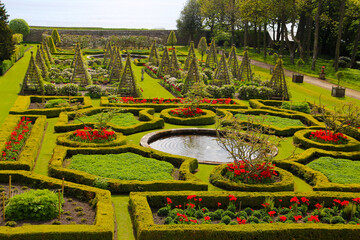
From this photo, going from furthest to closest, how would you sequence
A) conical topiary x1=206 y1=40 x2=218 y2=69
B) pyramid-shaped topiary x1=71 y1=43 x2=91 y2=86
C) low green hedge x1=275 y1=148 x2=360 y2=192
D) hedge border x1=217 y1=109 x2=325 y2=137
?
conical topiary x1=206 y1=40 x2=218 y2=69
pyramid-shaped topiary x1=71 y1=43 x2=91 y2=86
hedge border x1=217 y1=109 x2=325 y2=137
low green hedge x1=275 y1=148 x2=360 y2=192

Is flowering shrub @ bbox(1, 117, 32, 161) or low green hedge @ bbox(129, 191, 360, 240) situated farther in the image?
flowering shrub @ bbox(1, 117, 32, 161)

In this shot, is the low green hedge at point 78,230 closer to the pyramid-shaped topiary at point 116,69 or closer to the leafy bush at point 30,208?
the leafy bush at point 30,208

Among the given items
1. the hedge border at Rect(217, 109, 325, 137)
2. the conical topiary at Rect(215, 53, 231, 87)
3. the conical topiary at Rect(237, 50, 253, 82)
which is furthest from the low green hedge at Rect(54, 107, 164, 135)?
the conical topiary at Rect(237, 50, 253, 82)

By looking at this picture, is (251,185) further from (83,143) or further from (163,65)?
(163,65)

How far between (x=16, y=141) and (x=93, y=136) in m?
3.17

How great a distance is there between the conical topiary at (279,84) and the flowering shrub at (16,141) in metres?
17.9

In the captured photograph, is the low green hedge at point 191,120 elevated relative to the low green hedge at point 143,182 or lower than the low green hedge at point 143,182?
elevated

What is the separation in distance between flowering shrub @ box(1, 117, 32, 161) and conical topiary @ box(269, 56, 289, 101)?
705 inches

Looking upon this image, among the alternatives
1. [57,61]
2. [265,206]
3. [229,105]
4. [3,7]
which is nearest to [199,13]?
[57,61]

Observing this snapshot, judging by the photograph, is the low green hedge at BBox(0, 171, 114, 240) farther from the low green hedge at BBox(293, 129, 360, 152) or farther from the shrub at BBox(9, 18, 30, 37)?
the shrub at BBox(9, 18, 30, 37)

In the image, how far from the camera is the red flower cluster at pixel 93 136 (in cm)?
1686

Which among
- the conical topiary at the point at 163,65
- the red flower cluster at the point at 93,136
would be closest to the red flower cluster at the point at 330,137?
the red flower cluster at the point at 93,136

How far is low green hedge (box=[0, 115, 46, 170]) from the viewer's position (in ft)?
44.7

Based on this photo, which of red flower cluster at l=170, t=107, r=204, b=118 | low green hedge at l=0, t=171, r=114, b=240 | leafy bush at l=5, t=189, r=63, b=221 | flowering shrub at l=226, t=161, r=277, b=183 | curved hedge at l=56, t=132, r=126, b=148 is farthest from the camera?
red flower cluster at l=170, t=107, r=204, b=118
